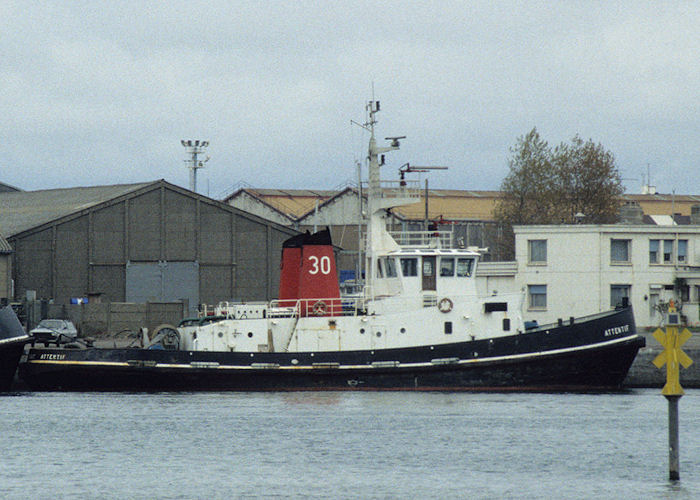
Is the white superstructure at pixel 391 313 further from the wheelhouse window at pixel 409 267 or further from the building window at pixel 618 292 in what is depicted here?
the building window at pixel 618 292

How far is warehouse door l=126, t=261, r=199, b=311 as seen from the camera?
62.0 meters

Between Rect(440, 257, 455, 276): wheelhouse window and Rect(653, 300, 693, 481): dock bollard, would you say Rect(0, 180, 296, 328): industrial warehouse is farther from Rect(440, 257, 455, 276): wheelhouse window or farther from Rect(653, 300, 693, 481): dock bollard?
Rect(653, 300, 693, 481): dock bollard

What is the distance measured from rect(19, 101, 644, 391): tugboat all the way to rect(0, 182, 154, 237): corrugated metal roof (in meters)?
22.7

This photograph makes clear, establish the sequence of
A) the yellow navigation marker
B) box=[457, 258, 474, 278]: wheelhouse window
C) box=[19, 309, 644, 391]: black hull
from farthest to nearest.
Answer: box=[457, 258, 474, 278]: wheelhouse window < box=[19, 309, 644, 391]: black hull < the yellow navigation marker

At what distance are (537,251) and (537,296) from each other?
203 centimetres

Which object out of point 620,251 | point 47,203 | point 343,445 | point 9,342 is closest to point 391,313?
point 343,445

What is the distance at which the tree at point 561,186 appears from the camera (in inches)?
3002

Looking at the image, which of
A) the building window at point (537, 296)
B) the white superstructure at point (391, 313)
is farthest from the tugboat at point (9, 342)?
the building window at point (537, 296)

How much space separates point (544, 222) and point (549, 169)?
418 cm

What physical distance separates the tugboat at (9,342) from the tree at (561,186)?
41.4 meters

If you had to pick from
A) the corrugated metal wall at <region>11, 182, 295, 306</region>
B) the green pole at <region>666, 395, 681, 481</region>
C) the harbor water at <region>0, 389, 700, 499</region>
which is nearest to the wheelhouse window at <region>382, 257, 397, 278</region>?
the harbor water at <region>0, 389, 700, 499</region>

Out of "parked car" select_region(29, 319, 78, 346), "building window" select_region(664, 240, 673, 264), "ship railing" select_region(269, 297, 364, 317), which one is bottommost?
"parked car" select_region(29, 319, 78, 346)

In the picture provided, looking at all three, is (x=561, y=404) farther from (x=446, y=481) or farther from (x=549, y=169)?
(x=549, y=169)

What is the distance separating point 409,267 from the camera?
40.2m
